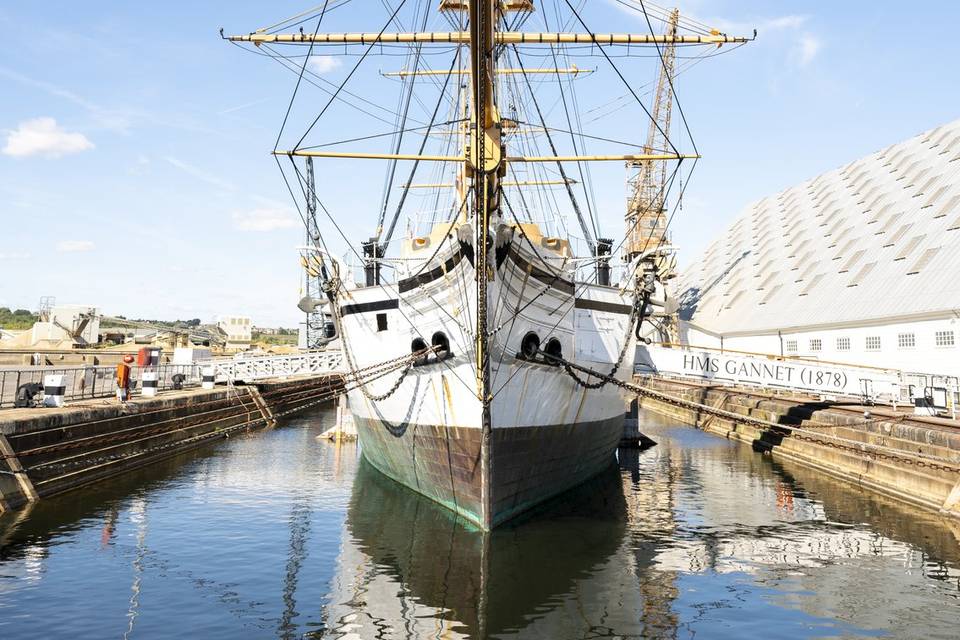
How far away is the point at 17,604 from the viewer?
969 cm

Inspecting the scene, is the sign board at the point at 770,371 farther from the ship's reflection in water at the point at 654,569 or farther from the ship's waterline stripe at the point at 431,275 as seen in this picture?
the ship's waterline stripe at the point at 431,275

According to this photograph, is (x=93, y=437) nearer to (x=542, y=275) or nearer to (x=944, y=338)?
(x=542, y=275)

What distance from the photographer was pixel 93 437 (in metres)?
19.1

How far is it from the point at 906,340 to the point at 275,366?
31093 mm

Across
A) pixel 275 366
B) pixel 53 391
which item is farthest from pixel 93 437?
pixel 275 366

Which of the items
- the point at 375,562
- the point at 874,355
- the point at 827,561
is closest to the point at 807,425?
the point at 874,355

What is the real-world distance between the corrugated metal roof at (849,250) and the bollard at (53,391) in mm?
33127

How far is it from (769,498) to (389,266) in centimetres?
1228

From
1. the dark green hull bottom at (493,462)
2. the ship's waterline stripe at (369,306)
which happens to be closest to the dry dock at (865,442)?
the dark green hull bottom at (493,462)

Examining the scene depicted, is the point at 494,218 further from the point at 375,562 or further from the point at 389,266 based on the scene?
the point at 375,562

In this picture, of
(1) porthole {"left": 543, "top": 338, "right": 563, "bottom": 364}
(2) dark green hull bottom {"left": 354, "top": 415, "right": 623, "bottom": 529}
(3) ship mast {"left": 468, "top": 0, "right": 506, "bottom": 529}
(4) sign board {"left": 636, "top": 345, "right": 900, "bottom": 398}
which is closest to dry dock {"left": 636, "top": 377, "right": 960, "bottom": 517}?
(4) sign board {"left": 636, "top": 345, "right": 900, "bottom": 398}

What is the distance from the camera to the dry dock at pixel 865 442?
632 inches

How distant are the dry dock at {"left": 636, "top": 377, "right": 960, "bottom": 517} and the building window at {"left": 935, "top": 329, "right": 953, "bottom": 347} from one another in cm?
615

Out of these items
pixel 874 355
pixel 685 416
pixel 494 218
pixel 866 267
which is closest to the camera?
pixel 494 218
